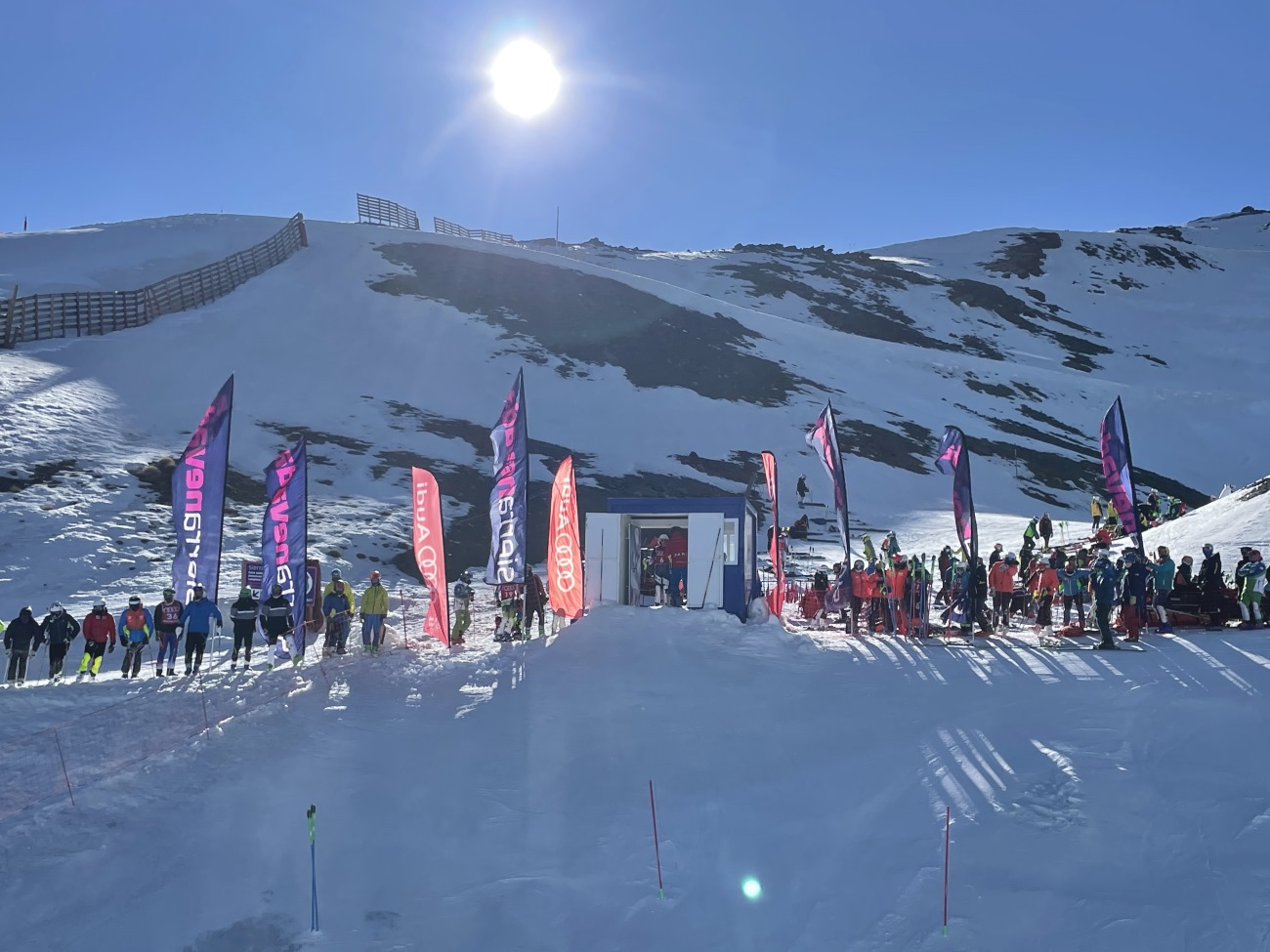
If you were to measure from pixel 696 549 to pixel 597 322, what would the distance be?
1377 inches

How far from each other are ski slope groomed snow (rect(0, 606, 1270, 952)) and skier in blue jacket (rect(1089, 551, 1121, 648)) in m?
0.94

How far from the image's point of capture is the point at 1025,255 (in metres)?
104

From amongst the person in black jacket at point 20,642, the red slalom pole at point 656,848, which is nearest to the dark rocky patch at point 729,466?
the person in black jacket at point 20,642

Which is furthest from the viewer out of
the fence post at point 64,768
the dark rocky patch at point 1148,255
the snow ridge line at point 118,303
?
the dark rocky patch at point 1148,255

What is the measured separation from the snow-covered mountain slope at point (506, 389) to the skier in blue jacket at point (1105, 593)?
15117mm

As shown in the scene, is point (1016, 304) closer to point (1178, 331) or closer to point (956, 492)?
point (1178, 331)

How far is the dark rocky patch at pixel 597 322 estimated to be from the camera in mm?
46906

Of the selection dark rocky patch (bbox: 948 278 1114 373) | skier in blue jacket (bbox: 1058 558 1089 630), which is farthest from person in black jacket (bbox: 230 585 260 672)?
dark rocky patch (bbox: 948 278 1114 373)

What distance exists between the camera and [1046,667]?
14.1 metres

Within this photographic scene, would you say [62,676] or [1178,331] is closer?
[62,676]

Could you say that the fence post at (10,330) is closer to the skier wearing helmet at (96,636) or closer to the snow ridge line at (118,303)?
the snow ridge line at (118,303)

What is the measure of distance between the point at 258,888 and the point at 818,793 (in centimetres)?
543

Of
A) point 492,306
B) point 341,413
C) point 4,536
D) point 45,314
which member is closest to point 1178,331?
point 492,306

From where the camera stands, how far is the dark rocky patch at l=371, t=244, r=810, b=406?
154 feet
